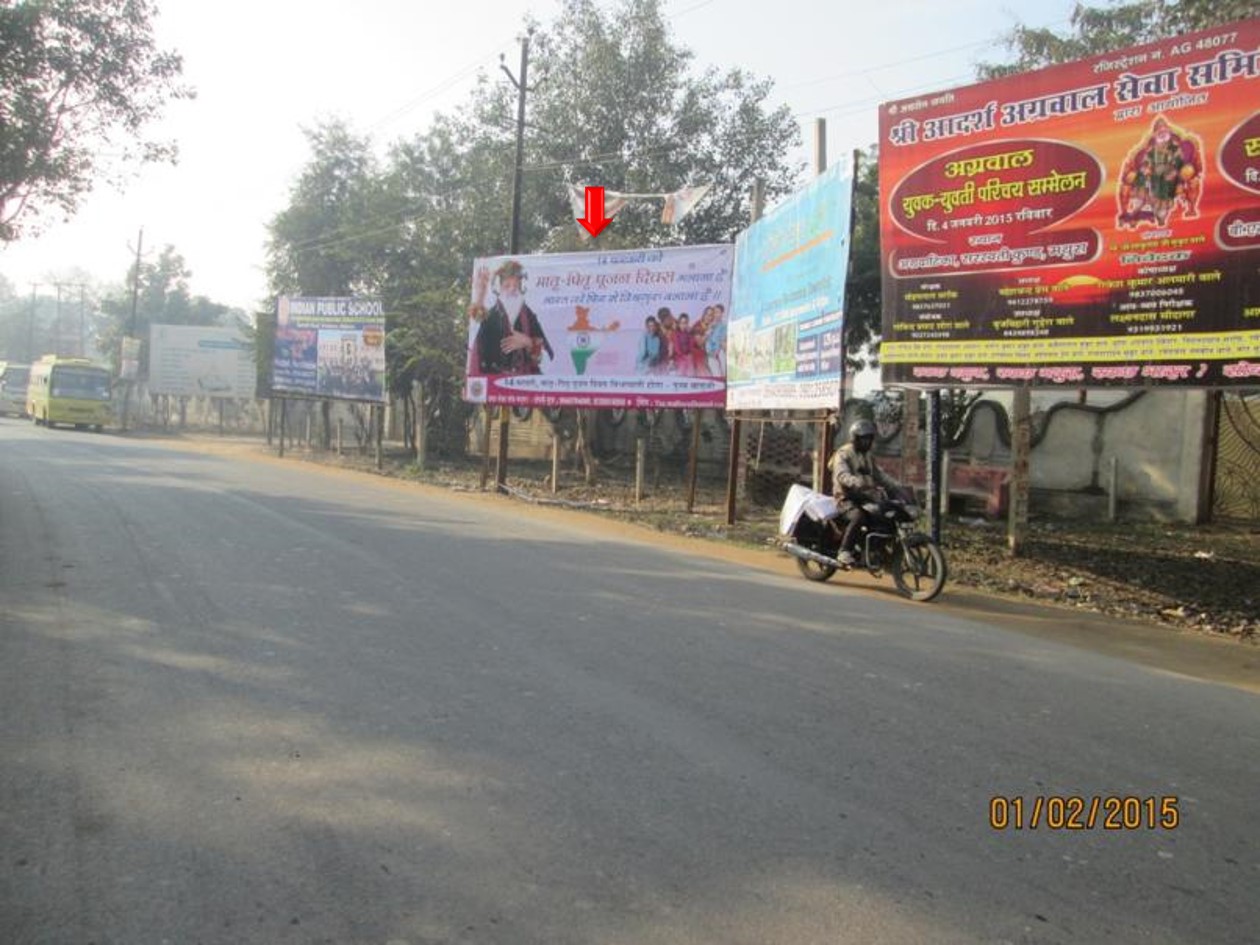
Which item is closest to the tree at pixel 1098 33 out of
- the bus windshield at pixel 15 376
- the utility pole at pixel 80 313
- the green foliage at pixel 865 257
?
the green foliage at pixel 865 257

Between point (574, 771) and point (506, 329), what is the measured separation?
48.4ft

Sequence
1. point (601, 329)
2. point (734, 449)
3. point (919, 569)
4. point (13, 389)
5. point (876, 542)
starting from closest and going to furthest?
point (919, 569) < point (876, 542) < point (734, 449) < point (601, 329) < point (13, 389)

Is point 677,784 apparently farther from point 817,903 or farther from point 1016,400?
point 1016,400

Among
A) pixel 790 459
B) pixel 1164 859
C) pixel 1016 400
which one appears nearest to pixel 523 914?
pixel 1164 859

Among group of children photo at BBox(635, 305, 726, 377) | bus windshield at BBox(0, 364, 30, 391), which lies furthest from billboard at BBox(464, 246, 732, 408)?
bus windshield at BBox(0, 364, 30, 391)

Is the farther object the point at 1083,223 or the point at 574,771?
the point at 1083,223

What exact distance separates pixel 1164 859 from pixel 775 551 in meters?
8.46

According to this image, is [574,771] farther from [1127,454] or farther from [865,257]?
[865,257]

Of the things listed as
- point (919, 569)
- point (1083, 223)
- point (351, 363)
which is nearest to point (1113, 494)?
point (1083, 223)

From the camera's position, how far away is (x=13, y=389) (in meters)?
48.7

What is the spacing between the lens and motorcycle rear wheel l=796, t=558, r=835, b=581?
31.3ft

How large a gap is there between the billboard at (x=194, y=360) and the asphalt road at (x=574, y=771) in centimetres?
4004

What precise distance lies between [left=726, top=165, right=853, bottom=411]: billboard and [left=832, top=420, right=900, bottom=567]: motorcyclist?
168 centimetres

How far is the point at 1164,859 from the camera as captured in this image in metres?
3.37
